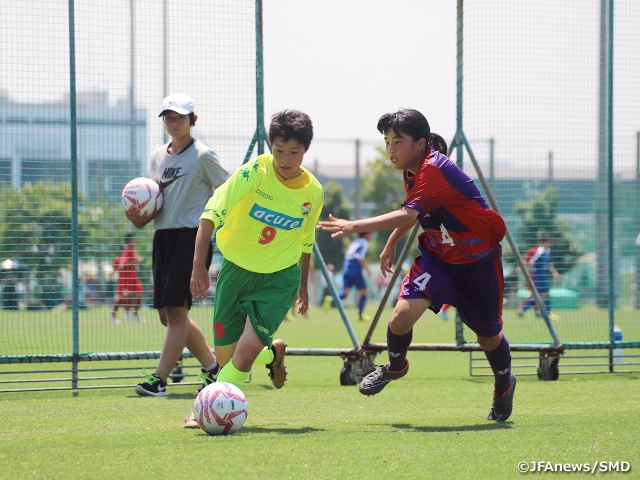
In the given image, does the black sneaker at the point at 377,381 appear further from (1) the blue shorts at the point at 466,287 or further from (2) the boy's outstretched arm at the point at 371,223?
(2) the boy's outstretched arm at the point at 371,223

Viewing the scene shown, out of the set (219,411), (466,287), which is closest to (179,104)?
(466,287)

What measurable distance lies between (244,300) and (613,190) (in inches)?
204

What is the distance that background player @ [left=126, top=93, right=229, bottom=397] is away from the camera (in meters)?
6.98

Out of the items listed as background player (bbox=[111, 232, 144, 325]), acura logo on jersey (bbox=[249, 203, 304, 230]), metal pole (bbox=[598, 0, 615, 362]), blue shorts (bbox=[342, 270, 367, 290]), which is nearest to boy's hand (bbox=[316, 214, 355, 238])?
acura logo on jersey (bbox=[249, 203, 304, 230])

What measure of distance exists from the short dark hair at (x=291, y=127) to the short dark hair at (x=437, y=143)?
1.16 metres

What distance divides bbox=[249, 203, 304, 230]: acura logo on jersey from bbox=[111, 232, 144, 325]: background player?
3172mm

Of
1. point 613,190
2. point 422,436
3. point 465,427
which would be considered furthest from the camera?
point 613,190

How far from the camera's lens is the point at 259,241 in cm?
561

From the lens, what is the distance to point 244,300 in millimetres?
5547

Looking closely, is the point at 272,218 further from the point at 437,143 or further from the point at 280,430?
the point at 437,143

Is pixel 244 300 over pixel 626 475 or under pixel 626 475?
over

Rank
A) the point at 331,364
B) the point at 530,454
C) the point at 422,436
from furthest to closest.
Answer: the point at 331,364 < the point at 422,436 < the point at 530,454

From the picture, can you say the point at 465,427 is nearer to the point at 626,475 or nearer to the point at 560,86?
the point at 626,475

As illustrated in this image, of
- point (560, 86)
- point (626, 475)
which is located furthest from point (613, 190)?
point (626, 475)
